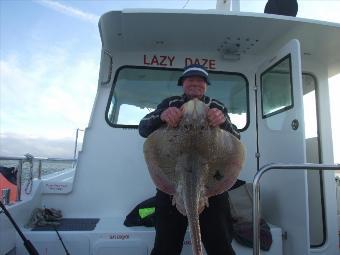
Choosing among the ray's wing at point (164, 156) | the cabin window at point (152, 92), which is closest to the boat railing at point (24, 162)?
the cabin window at point (152, 92)

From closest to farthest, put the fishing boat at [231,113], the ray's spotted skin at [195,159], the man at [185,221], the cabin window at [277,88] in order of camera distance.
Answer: the ray's spotted skin at [195,159] < the man at [185,221] < the fishing boat at [231,113] < the cabin window at [277,88]

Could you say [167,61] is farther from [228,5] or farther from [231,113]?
[228,5]

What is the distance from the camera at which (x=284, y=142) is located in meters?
4.15

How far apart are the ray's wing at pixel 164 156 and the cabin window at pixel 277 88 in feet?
6.87

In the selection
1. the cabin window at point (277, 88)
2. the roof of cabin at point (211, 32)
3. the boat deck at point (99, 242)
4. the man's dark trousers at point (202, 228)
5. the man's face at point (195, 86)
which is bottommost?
the boat deck at point (99, 242)

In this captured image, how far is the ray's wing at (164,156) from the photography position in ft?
8.14

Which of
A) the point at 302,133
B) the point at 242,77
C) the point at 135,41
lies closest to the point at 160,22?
the point at 135,41

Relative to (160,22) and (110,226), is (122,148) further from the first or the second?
(160,22)

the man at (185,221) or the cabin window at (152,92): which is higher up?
the cabin window at (152,92)

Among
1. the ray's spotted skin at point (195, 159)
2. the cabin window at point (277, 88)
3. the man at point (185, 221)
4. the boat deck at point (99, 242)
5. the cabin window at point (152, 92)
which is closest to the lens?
the ray's spotted skin at point (195, 159)

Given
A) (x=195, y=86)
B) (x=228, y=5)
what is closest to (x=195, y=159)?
(x=195, y=86)

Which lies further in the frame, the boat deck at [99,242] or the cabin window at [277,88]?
the cabin window at [277,88]

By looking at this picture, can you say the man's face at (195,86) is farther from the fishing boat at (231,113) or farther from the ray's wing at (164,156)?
the fishing boat at (231,113)

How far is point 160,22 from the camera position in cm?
412
